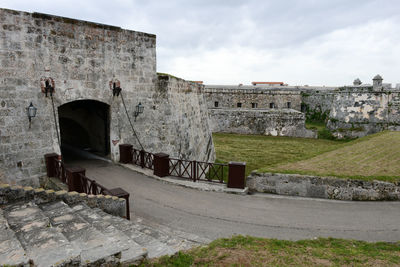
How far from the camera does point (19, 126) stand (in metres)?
8.28

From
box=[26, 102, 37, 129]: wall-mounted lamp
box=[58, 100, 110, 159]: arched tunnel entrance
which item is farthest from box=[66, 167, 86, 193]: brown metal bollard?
box=[58, 100, 110, 159]: arched tunnel entrance

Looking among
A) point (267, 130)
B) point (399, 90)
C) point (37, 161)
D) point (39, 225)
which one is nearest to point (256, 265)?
point (39, 225)

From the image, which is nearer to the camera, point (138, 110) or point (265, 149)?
point (138, 110)

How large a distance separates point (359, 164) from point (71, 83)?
11.5 metres

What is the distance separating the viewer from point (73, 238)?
4.28 m

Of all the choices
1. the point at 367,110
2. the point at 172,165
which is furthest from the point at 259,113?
the point at 172,165

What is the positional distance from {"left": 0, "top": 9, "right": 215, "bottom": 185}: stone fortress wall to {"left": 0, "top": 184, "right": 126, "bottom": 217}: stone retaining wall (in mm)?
3200

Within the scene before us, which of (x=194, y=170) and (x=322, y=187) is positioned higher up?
(x=194, y=170)

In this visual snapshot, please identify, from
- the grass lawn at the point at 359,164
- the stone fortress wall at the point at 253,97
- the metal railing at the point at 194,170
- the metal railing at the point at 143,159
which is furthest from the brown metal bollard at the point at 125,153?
the stone fortress wall at the point at 253,97

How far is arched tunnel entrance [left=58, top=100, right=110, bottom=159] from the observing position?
1180 centimetres

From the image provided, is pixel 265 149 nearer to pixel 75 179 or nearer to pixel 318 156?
pixel 318 156

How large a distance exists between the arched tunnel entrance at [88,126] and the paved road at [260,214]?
3.81m

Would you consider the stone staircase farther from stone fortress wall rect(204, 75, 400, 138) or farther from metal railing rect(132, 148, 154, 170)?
stone fortress wall rect(204, 75, 400, 138)

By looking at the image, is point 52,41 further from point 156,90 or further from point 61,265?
point 61,265
